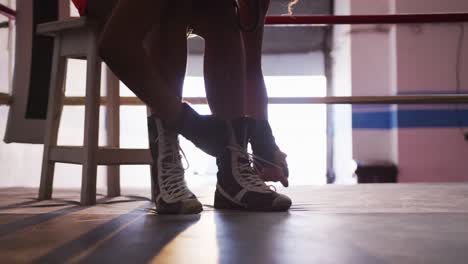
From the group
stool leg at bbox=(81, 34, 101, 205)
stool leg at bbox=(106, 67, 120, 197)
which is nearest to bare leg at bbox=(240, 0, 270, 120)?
stool leg at bbox=(81, 34, 101, 205)

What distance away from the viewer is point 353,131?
4699 millimetres

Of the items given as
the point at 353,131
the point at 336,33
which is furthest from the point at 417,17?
the point at 336,33

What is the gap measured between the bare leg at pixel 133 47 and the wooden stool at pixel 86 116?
0.38 m

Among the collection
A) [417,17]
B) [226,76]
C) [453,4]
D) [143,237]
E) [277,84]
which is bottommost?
[143,237]

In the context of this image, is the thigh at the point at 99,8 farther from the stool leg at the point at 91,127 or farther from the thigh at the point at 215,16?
the thigh at the point at 215,16

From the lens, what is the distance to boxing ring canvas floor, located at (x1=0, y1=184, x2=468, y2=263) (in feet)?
2.03

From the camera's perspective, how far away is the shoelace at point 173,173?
3.34 feet

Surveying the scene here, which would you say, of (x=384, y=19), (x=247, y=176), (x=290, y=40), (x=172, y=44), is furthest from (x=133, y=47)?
(x=290, y=40)

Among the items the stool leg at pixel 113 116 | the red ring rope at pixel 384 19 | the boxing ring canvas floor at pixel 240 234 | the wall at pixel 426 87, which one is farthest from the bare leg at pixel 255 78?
the wall at pixel 426 87

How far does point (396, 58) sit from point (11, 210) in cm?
384

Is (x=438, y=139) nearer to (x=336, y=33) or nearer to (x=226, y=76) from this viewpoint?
(x=336, y=33)

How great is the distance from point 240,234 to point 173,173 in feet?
1.00

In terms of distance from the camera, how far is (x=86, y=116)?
1.30 m

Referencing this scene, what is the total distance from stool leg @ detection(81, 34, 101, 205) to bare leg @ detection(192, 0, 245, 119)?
0.33 metres
